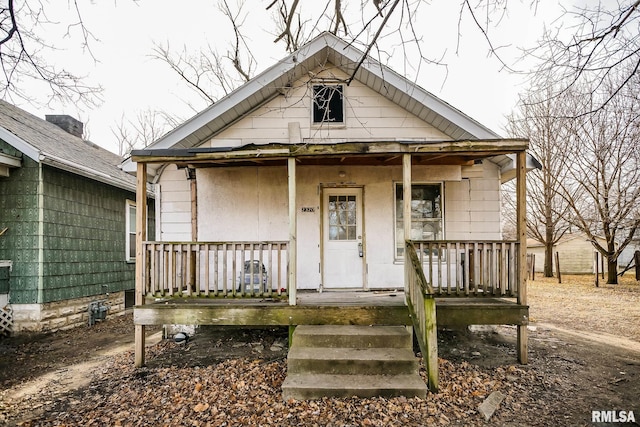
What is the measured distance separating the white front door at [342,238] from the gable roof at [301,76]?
1.96m

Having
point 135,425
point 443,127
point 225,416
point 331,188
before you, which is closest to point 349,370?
point 225,416

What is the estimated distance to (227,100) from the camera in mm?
7078

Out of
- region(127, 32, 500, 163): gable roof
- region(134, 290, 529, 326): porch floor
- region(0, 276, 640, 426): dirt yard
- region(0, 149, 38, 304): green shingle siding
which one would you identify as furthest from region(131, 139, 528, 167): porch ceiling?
region(0, 149, 38, 304): green shingle siding

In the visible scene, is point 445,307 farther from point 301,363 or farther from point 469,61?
point 469,61

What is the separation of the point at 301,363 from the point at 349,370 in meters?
0.58

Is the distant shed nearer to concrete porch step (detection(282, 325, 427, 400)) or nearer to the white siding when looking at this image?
the white siding

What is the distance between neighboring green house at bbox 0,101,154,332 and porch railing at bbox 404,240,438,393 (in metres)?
7.40

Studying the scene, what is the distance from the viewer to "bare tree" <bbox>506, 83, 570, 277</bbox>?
56.6 feet

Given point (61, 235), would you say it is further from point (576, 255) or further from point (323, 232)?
point (576, 255)

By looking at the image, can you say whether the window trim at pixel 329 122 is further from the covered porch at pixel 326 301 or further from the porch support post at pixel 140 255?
the porch support post at pixel 140 255

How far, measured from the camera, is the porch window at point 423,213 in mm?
7605

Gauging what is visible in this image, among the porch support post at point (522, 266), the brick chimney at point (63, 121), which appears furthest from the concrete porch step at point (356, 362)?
the brick chimney at point (63, 121)

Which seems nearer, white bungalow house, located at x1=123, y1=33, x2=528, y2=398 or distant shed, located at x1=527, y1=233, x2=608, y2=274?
white bungalow house, located at x1=123, y1=33, x2=528, y2=398

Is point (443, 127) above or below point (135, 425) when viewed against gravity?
above
